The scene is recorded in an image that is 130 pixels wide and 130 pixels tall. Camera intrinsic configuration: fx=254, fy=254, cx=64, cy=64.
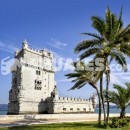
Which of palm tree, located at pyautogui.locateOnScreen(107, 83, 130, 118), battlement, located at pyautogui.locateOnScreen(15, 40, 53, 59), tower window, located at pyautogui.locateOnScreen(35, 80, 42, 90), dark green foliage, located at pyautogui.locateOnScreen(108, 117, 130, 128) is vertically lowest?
dark green foliage, located at pyautogui.locateOnScreen(108, 117, 130, 128)

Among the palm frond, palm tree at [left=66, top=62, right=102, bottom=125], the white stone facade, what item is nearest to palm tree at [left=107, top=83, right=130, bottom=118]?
palm tree at [left=66, top=62, right=102, bottom=125]

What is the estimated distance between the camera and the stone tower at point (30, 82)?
57.3 meters

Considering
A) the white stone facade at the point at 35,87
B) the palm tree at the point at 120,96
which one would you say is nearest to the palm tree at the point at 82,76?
the palm tree at the point at 120,96

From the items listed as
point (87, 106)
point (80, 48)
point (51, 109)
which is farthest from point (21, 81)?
point (80, 48)

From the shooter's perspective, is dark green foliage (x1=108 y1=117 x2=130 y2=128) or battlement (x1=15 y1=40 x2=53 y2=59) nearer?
dark green foliage (x1=108 y1=117 x2=130 y2=128)

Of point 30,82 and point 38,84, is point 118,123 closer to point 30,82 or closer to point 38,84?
point 30,82

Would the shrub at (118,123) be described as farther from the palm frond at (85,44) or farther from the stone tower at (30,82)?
the stone tower at (30,82)

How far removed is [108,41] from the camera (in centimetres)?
2553

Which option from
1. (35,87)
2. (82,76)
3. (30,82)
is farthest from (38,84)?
(82,76)

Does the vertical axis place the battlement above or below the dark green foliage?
above

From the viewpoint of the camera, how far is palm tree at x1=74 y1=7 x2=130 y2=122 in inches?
982

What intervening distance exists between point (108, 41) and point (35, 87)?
1465 inches

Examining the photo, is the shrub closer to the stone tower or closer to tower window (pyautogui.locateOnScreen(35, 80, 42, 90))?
the stone tower

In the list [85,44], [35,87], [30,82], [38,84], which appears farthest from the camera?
[38,84]
